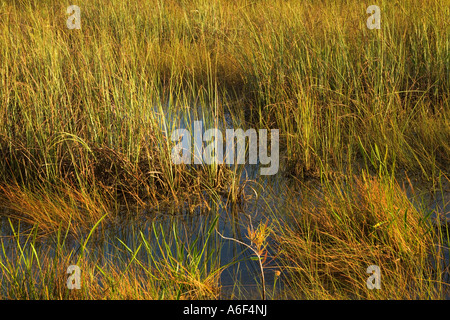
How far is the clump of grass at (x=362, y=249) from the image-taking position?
7.02ft

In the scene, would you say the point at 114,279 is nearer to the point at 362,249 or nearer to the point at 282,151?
the point at 362,249

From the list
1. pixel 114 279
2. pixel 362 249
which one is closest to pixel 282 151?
pixel 362 249

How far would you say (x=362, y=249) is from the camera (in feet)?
7.69

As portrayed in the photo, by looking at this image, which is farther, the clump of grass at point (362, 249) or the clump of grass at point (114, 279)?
the clump of grass at point (362, 249)

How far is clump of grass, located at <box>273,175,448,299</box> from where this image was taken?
2139mm

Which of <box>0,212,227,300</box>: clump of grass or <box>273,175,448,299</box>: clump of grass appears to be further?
<box>273,175,448,299</box>: clump of grass

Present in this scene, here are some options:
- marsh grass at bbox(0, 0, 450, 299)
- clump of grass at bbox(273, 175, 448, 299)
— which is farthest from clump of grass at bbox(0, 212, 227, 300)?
clump of grass at bbox(273, 175, 448, 299)

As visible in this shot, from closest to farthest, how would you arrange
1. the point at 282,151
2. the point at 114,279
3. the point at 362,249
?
the point at 114,279 < the point at 362,249 < the point at 282,151

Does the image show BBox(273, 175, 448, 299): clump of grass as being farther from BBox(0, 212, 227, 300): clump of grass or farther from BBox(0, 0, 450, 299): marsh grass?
BBox(0, 212, 227, 300): clump of grass

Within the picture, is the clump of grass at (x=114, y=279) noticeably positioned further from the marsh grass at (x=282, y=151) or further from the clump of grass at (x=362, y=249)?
the clump of grass at (x=362, y=249)

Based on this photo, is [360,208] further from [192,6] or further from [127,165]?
[192,6]

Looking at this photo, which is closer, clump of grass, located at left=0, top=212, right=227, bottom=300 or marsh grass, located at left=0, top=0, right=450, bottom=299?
clump of grass, located at left=0, top=212, right=227, bottom=300

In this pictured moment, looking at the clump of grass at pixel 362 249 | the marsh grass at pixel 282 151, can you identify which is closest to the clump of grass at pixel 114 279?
the marsh grass at pixel 282 151

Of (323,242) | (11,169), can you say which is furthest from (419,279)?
(11,169)
